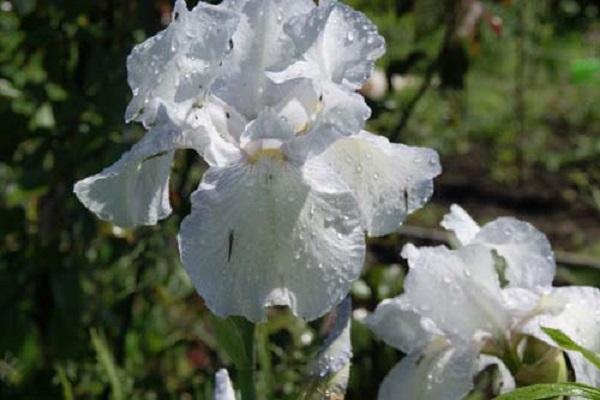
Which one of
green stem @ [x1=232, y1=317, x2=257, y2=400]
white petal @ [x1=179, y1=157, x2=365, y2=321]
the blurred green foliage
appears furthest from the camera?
the blurred green foliage

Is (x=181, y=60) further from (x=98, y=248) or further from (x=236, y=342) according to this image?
(x=98, y=248)

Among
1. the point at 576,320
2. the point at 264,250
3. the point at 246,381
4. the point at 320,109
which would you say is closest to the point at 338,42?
the point at 320,109

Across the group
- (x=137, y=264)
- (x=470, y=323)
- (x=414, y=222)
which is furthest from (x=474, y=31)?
(x=414, y=222)

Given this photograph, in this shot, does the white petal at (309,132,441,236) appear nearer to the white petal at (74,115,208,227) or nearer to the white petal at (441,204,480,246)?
the white petal at (74,115,208,227)

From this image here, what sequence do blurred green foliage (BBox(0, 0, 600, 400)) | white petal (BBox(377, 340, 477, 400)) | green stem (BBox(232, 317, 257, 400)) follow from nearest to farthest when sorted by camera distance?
green stem (BBox(232, 317, 257, 400))
white petal (BBox(377, 340, 477, 400))
blurred green foliage (BBox(0, 0, 600, 400))

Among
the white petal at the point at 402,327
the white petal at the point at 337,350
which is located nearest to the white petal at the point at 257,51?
the white petal at the point at 337,350

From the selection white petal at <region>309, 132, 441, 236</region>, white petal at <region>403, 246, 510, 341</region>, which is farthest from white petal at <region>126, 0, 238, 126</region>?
white petal at <region>403, 246, 510, 341</region>

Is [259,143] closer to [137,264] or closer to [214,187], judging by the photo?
[214,187]
